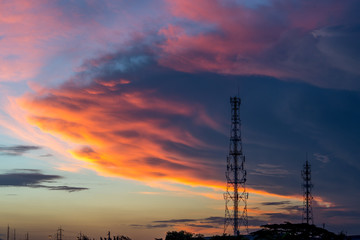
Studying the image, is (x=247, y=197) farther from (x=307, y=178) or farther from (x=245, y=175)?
(x=307, y=178)

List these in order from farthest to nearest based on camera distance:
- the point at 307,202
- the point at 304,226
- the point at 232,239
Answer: the point at 307,202 < the point at 232,239 < the point at 304,226

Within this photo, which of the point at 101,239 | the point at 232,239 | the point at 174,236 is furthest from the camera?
the point at 174,236

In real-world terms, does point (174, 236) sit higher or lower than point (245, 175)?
lower

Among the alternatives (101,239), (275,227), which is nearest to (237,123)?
(101,239)

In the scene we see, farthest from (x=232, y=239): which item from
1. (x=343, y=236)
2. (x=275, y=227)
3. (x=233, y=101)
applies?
(x=233, y=101)

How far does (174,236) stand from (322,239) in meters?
50.1

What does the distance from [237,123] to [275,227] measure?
4181cm

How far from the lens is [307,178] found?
397 feet

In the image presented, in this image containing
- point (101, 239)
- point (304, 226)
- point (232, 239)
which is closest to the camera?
point (304, 226)

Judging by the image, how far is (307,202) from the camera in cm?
12012

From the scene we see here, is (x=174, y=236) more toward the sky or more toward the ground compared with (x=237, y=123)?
more toward the ground

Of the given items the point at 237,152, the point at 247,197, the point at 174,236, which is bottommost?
the point at 174,236

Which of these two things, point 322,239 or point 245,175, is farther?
point 245,175

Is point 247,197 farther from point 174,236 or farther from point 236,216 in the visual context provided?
point 174,236
